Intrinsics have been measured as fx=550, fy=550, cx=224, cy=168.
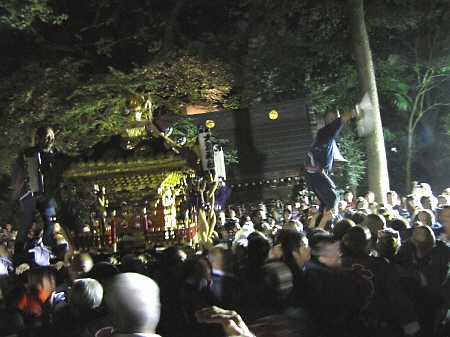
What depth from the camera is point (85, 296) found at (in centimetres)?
355

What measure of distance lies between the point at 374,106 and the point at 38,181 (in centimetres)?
884

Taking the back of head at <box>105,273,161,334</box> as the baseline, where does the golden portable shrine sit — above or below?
above

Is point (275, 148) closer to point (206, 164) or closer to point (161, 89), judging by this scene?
point (161, 89)

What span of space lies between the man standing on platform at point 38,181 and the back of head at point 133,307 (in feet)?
14.7

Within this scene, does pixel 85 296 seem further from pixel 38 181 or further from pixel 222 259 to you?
pixel 38 181

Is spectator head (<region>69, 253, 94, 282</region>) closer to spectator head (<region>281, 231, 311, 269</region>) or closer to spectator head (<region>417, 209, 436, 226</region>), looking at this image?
spectator head (<region>281, 231, 311, 269</region>)


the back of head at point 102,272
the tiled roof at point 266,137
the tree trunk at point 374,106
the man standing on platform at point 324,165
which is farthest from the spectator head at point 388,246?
the tiled roof at point 266,137

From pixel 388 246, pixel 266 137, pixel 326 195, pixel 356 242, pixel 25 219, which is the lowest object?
pixel 388 246

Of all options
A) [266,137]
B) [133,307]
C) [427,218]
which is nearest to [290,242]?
[133,307]

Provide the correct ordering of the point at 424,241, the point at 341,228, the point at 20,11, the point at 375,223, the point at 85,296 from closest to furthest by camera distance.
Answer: the point at 85,296, the point at 424,241, the point at 341,228, the point at 375,223, the point at 20,11

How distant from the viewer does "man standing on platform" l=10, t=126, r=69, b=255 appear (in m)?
6.87

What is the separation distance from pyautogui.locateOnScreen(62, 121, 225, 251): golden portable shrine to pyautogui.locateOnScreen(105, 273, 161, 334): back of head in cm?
381

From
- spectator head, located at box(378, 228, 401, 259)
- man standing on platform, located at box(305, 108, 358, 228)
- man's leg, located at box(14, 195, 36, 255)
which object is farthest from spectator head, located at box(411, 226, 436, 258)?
man's leg, located at box(14, 195, 36, 255)

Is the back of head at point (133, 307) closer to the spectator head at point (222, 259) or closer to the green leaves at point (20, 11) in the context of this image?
the spectator head at point (222, 259)
